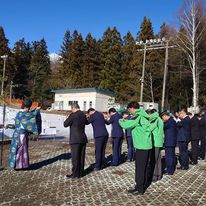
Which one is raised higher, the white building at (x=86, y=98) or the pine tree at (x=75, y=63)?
the pine tree at (x=75, y=63)

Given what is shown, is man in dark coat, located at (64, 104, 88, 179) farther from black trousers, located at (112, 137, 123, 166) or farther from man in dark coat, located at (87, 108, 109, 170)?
black trousers, located at (112, 137, 123, 166)

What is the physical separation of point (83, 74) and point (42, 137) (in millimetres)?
39692

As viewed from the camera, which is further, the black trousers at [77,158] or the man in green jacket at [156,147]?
the black trousers at [77,158]

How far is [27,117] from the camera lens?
7.82 metres

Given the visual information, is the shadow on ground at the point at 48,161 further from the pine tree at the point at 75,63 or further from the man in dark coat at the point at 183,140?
the pine tree at the point at 75,63

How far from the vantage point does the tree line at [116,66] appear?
3522 centimetres

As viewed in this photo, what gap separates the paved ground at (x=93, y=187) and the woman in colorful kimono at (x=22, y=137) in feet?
0.83

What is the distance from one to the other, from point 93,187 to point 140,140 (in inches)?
59.1

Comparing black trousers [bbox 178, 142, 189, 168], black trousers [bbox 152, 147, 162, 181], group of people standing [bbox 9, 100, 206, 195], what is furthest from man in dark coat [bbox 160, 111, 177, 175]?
black trousers [bbox 178, 142, 189, 168]

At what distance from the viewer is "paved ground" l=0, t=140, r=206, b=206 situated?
224 inches

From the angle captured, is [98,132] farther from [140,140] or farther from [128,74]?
[128,74]

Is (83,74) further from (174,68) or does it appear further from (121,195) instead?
(121,195)

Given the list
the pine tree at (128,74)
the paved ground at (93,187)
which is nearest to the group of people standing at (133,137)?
the paved ground at (93,187)

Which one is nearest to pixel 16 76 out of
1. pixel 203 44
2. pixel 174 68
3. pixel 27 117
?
pixel 174 68
